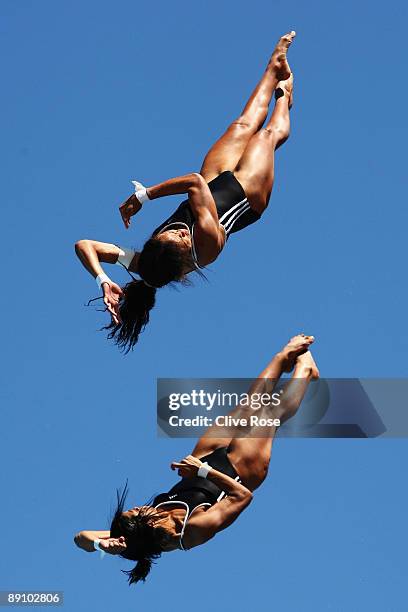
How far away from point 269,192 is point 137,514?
12.8ft

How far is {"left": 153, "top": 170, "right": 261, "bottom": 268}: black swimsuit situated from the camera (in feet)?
58.2

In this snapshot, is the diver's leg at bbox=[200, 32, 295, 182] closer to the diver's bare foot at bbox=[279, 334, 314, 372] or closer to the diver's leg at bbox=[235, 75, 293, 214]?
the diver's leg at bbox=[235, 75, 293, 214]

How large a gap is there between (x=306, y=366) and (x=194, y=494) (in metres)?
2.07

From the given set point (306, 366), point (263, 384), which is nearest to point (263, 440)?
point (263, 384)

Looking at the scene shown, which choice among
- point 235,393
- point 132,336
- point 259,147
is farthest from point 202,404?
point 259,147

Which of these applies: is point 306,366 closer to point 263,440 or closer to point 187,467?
point 263,440

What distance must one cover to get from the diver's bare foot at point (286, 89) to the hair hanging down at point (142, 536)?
16.1ft

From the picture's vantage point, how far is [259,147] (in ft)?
61.1

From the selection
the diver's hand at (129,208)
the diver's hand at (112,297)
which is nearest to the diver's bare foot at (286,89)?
the diver's hand at (129,208)

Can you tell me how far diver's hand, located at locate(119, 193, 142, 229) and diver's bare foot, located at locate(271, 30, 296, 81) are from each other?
2.70m

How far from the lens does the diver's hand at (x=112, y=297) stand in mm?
16453

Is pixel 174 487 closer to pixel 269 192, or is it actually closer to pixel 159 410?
pixel 159 410

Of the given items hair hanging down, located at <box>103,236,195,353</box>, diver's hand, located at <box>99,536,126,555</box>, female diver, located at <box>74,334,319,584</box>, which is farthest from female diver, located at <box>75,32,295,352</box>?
diver's hand, located at <box>99,536,126,555</box>

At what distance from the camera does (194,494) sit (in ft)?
58.5
